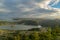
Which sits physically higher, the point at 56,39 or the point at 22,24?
the point at 22,24

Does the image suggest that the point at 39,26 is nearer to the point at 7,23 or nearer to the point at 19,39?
the point at 7,23

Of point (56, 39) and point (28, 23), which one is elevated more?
point (28, 23)

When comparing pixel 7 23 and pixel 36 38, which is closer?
pixel 36 38

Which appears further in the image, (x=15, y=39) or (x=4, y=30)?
(x=4, y=30)

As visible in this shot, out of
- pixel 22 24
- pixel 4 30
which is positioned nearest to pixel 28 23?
pixel 22 24

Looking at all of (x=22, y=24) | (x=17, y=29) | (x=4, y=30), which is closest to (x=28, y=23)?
(x=22, y=24)

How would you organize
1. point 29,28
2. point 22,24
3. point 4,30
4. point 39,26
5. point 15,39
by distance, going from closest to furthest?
point 15,39 < point 22,24 < point 29,28 < point 39,26 < point 4,30

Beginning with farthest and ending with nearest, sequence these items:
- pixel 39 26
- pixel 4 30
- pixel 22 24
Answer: pixel 4 30 → pixel 39 26 → pixel 22 24

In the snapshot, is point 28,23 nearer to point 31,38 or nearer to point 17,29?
point 17,29

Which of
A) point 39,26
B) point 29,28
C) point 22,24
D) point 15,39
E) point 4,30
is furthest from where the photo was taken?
point 4,30
